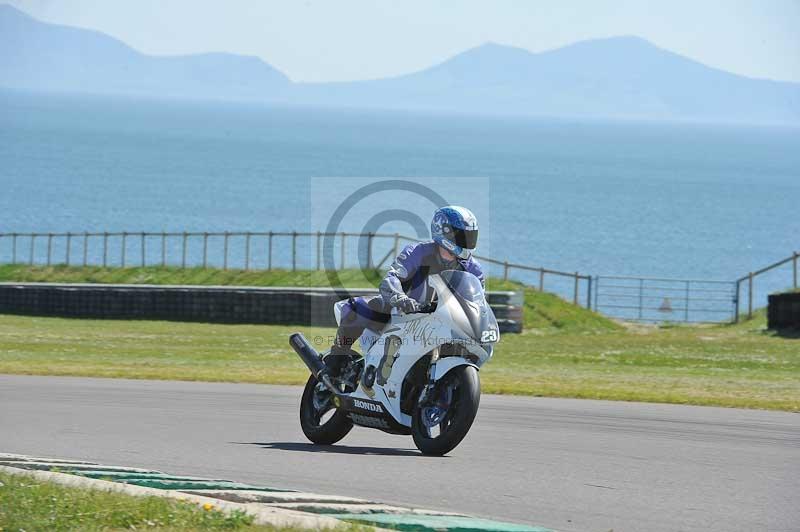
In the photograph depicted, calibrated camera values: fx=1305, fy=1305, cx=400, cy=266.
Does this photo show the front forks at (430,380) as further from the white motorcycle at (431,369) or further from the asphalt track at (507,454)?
the asphalt track at (507,454)

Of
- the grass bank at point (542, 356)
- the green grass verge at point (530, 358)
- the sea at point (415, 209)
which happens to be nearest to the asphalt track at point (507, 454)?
the green grass verge at point (530, 358)

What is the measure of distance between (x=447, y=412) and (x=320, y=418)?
176 cm

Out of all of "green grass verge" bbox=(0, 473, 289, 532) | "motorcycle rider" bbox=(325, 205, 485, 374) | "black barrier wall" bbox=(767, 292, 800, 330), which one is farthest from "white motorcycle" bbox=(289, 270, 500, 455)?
"black barrier wall" bbox=(767, 292, 800, 330)

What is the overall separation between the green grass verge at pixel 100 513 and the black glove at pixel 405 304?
277cm

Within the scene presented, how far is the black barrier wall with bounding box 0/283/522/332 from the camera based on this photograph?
100 ft

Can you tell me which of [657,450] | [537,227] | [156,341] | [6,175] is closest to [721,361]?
[156,341]

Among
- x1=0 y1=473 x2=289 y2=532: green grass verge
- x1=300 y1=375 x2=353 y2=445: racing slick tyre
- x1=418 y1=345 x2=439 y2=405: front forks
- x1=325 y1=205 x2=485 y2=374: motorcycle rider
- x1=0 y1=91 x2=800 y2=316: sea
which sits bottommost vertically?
x1=0 y1=473 x2=289 y2=532: green grass verge

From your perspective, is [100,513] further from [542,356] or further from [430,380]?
[542,356]

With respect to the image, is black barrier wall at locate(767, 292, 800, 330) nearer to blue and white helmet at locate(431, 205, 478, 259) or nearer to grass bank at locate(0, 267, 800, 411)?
grass bank at locate(0, 267, 800, 411)

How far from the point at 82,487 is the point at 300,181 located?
161708 mm

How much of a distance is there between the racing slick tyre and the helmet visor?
1887mm

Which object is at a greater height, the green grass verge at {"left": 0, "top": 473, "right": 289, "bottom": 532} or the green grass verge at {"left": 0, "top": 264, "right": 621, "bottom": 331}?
the green grass verge at {"left": 0, "top": 264, "right": 621, "bottom": 331}

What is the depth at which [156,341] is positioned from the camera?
2708cm

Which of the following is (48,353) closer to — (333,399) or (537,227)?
(333,399)
